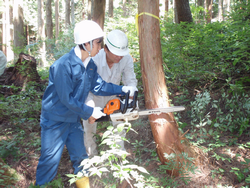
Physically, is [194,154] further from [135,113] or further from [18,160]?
[18,160]

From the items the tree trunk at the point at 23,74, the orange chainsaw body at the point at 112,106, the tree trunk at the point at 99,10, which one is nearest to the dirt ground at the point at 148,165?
the orange chainsaw body at the point at 112,106

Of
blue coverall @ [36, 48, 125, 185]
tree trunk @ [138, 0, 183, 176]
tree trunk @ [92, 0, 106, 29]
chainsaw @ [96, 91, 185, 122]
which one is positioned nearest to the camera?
blue coverall @ [36, 48, 125, 185]

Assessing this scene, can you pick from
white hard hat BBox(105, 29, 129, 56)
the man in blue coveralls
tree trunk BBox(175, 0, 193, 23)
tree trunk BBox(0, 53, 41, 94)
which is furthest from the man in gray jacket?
tree trunk BBox(175, 0, 193, 23)

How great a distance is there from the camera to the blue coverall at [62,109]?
2.29m

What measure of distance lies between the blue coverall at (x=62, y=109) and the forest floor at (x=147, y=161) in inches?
23.7

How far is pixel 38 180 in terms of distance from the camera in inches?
99.3

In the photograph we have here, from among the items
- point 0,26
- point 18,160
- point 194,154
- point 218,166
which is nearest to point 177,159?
point 194,154

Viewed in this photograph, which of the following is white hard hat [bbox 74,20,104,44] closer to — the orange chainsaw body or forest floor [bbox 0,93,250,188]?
the orange chainsaw body

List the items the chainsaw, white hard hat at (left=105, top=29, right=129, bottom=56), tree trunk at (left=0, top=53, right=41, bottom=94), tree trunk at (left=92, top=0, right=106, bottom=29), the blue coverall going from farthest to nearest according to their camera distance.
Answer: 1. tree trunk at (left=0, top=53, right=41, bottom=94)
2. tree trunk at (left=92, top=0, right=106, bottom=29)
3. white hard hat at (left=105, top=29, right=129, bottom=56)
4. the chainsaw
5. the blue coverall

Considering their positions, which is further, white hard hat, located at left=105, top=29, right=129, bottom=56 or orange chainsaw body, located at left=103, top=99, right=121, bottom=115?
white hard hat, located at left=105, top=29, right=129, bottom=56

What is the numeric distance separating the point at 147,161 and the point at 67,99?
65.5 inches

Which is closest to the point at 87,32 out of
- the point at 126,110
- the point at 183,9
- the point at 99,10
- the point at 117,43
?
the point at 117,43

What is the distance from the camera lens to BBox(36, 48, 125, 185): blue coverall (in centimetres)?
229

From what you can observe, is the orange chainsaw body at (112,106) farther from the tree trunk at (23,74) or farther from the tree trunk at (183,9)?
the tree trunk at (183,9)
